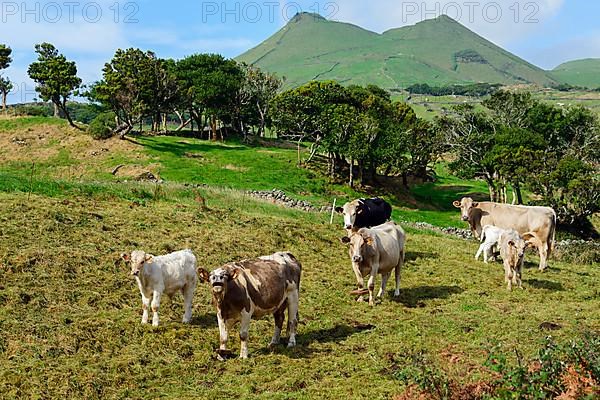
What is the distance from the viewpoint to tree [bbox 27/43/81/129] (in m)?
48.2

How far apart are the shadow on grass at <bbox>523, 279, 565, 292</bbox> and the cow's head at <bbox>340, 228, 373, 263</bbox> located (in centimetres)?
655

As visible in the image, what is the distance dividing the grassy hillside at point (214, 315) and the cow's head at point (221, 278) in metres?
1.42

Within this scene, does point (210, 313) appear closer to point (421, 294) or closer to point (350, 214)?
point (421, 294)

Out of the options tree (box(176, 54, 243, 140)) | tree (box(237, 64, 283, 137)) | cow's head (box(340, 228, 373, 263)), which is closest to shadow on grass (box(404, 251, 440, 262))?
cow's head (box(340, 228, 373, 263))

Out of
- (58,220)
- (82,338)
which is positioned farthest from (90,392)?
(58,220)

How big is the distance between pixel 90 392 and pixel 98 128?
4470cm

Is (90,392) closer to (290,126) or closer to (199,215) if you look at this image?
(199,215)

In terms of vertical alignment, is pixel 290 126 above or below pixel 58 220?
above

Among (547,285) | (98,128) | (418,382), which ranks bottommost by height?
(547,285)

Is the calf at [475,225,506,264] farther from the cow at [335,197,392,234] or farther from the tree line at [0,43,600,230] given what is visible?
the tree line at [0,43,600,230]

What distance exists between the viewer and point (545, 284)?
1795 cm

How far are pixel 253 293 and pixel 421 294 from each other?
7.21 m

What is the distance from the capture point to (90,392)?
8.92m

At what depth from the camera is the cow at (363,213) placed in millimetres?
18281
